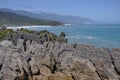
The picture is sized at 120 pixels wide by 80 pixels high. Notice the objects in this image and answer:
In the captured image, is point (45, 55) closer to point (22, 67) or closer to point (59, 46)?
point (22, 67)

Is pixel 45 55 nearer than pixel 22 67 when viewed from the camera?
No

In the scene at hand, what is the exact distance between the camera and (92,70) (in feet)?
57.7

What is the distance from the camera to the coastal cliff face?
17344 mm

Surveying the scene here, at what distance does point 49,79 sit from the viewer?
17.3 meters

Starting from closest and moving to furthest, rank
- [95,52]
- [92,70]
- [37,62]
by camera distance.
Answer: [92,70], [37,62], [95,52]

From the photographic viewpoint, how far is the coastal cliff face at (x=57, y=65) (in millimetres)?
17344

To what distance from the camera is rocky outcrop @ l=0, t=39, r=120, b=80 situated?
683 inches

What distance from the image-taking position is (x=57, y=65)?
63.5 feet

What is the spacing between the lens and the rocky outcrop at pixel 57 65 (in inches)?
683

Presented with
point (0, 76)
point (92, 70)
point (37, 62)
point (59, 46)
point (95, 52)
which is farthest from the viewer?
point (59, 46)

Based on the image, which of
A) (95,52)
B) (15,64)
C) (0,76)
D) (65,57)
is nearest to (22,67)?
(15,64)

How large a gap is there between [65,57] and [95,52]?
7.56 ft

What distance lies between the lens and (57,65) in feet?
63.5

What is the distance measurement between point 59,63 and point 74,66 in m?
1.76
